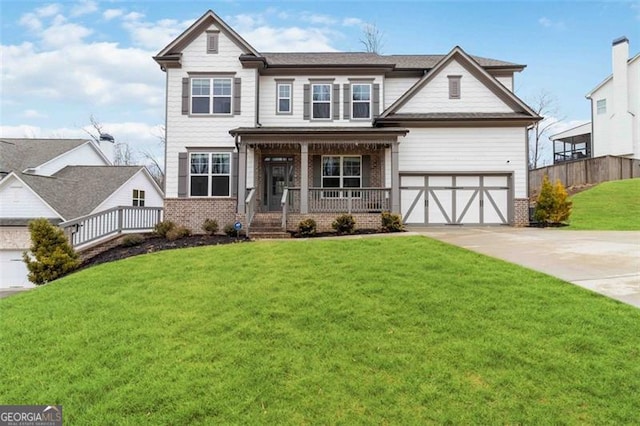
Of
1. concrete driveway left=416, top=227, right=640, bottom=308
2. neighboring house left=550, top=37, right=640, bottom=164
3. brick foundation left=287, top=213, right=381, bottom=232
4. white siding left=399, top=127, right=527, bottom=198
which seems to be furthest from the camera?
neighboring house left=550, top=37, right=640, bottom=164

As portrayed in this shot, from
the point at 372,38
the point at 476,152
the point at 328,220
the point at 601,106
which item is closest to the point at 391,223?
the point at 328,220

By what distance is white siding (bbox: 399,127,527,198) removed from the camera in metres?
16.5

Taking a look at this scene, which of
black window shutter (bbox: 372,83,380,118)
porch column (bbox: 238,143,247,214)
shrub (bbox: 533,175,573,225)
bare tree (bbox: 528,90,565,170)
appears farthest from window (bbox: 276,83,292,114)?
bare tree (bbox: 528,90,565,170)

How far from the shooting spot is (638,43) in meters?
30.3

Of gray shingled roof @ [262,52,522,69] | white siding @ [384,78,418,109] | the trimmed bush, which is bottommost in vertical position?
the trimmed bush

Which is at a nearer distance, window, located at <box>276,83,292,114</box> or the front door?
the front door

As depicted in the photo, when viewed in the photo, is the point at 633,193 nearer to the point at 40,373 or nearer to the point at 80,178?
the point at 40,373

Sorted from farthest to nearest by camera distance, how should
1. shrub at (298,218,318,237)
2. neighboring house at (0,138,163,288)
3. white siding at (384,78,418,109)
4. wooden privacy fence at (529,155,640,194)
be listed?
1. wooden privacy fence at (529,155,640,194)
2. neighboring house at (0,138,163,288)
3. white siding at (384,78,418,109)
4. shrub at (298,218,318,237)

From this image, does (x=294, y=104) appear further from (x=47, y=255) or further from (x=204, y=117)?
(x=47, y=255)

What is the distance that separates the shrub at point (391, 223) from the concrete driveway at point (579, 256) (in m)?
2.67

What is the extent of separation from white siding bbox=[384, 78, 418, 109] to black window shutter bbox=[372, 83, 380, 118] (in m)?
0.92

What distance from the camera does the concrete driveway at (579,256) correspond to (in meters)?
6.47

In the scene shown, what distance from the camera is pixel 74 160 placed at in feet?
92.0

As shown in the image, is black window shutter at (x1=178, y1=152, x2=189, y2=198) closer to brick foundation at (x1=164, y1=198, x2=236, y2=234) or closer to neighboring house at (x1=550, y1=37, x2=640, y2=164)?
brick foundation at (x1=164, y1=198, x2=236, y2=234)
